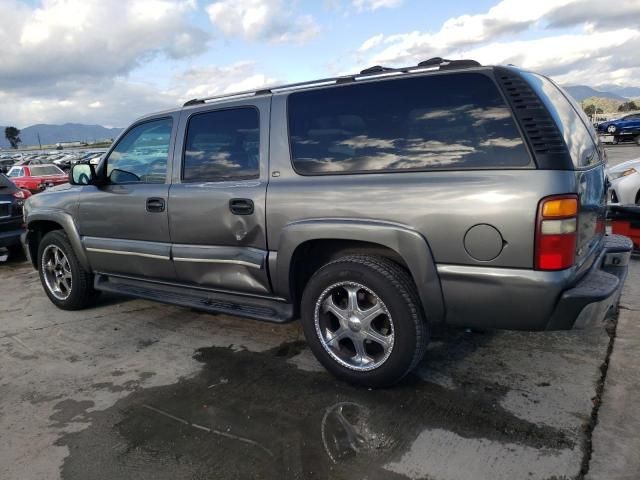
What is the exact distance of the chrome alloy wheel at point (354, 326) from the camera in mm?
3053

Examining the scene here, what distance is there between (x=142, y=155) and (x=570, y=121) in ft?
10.4

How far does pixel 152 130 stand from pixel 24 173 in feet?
51.5

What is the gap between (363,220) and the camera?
2945 millimetres

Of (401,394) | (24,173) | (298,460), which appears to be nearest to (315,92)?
(401,394)

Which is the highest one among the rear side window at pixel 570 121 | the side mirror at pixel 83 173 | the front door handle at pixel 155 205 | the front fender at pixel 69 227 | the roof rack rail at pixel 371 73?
the roof rack rail at pixel 371 73

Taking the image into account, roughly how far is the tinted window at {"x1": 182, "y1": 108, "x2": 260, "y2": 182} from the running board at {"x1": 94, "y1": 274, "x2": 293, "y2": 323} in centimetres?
86

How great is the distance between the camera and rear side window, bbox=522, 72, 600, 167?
2691mm

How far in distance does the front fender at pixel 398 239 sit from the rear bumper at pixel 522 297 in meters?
0.06

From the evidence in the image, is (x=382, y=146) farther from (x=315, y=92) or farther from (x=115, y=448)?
(x=115, y=448)

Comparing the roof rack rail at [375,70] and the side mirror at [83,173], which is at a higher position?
the roof rack rail at [375,70]

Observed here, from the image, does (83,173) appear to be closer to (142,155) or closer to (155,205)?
(142,155)

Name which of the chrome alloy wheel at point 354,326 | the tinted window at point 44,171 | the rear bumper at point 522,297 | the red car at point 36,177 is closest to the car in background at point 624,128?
the red car at point 36,177

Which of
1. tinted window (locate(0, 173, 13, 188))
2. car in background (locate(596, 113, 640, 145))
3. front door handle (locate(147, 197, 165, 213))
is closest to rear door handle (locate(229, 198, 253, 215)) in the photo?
front door handle (locate(147, 197, 165, 213))

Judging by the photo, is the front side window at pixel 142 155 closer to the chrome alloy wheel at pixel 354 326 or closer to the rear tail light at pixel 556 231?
the chrome alloy wheel at pixel 354 326
